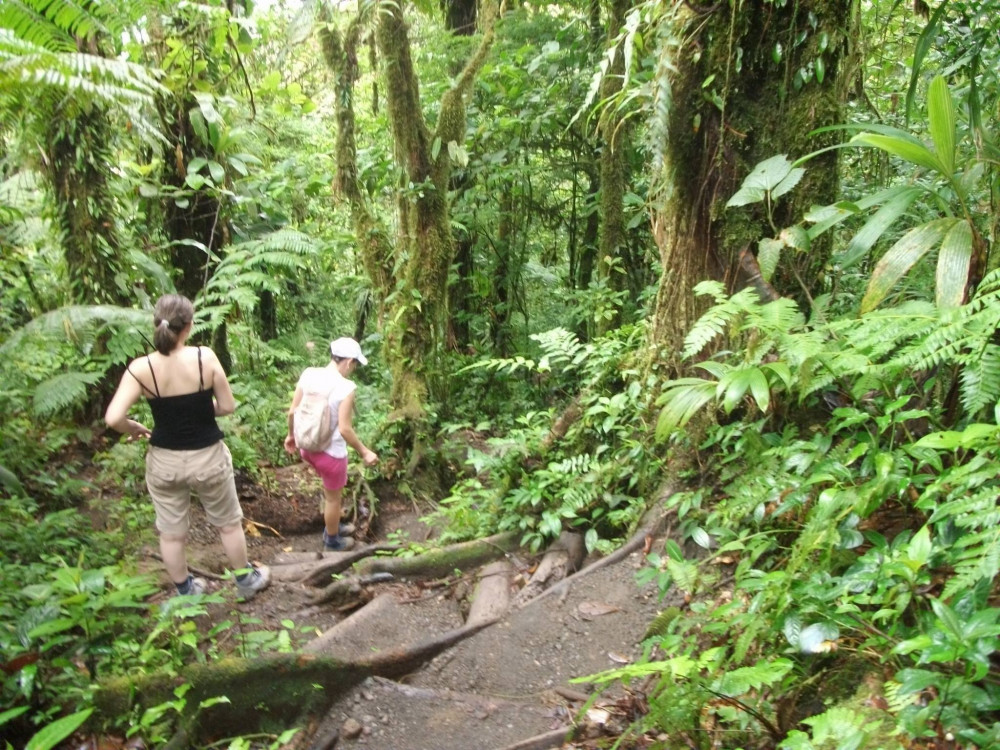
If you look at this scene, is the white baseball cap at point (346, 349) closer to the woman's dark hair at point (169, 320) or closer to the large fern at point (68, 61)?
the woman's dark hair at point (169, 320)

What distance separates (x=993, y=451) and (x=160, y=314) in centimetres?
413

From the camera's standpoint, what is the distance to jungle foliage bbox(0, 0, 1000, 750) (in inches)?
85.7

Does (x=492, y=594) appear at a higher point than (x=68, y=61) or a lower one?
lower

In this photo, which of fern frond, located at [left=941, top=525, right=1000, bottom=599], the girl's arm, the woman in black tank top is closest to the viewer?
fern frond, located at [left=941, top=525, right=1000, bottom=599]

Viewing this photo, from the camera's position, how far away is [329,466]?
17.9 ft

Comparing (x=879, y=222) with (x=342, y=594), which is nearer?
(x=879, y=222)

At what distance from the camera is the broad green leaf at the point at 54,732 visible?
1.75 metres

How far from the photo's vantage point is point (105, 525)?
485 centimetres

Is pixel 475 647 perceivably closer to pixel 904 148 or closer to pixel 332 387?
pixel 332 387

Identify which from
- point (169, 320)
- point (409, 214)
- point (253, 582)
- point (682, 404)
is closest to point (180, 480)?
point (253, 582)

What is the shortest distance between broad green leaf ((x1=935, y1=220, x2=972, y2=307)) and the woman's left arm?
12.7 ft

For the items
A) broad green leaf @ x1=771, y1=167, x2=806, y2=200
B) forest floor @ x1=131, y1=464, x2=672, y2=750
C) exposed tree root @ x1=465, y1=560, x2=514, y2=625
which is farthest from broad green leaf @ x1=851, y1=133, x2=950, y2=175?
exposed tree root @ x1=465, y1=560, x2=514, y2=625

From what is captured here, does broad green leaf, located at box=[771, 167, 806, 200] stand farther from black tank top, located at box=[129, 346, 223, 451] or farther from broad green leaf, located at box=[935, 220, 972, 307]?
black tank top, located at box=[129, 346, 223, 451]

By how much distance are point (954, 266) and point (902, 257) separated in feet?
0.63
